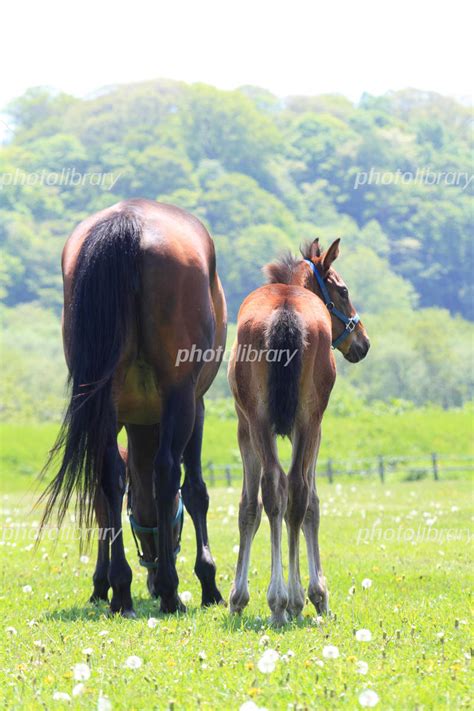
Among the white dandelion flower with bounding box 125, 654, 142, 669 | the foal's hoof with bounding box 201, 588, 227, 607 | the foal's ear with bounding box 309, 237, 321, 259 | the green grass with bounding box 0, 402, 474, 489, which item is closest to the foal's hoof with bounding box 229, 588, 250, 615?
the foal's hoof with bounding box 201, 588, 227, 607

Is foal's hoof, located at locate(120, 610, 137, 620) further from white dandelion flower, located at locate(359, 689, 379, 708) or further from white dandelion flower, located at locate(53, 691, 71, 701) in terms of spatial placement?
white dandelion flower, located at locate(359, 689, 379, 708)

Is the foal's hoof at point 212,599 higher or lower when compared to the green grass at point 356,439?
higher

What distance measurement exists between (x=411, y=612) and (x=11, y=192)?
12262cm

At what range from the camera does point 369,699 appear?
4.58 metres

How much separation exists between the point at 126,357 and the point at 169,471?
0.93 m

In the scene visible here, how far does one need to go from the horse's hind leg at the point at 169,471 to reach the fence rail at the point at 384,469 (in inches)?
1036

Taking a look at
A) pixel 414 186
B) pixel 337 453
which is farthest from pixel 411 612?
pixel 414 186

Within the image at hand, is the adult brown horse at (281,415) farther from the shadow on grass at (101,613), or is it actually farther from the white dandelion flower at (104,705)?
the white dandelion flower at (104,705)

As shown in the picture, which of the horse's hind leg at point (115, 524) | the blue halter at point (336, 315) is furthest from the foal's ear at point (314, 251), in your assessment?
the horse's hind leg at point (115, 524)

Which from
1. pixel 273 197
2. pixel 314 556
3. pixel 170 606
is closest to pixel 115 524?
pixel 170 606

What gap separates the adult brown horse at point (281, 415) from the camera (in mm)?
7430

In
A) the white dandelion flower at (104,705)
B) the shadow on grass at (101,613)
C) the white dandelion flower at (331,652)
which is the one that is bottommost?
the shadow on grass at (101,613)

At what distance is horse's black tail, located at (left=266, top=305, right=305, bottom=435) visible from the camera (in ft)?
24.4

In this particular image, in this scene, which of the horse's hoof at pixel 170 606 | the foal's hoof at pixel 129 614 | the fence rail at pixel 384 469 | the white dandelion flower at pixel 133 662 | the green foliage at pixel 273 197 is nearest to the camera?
the white dandelion flower at pixel 133 662
